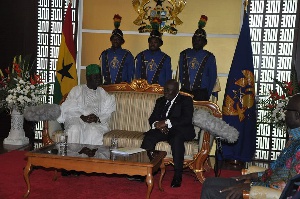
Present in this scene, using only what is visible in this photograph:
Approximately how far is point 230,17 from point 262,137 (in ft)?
6.83

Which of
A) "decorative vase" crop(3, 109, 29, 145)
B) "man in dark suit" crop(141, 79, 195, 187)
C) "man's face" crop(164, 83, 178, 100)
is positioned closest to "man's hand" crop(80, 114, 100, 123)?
"man in dark suit" crop(141, 79, 195, 187)

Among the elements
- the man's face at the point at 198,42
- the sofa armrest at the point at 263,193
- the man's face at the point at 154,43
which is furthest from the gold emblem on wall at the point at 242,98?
the sofa armrest at the point at 263,193

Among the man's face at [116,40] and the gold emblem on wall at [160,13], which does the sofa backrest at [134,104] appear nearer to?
the man's face at [116,40]

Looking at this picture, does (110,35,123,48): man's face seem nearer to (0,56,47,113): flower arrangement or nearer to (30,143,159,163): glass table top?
(0,56,47,113): flower arrangement

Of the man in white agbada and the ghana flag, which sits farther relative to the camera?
the ghana flag

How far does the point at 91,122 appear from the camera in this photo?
218 inches

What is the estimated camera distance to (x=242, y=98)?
264 inches

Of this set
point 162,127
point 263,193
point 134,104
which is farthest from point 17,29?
point 263,193

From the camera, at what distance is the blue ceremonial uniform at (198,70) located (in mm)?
6578

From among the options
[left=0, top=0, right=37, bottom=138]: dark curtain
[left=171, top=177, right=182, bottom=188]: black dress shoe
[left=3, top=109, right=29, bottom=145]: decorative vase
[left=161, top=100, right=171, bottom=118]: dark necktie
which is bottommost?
[left=171, top=177, right=182, bottom=188]: black dress shoe

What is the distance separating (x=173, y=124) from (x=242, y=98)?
6.14 feet

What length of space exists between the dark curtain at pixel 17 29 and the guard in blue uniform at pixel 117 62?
5.96 ft

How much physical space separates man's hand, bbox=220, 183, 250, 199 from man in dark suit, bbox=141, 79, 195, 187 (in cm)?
230

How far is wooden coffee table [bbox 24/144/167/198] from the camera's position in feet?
13.1
